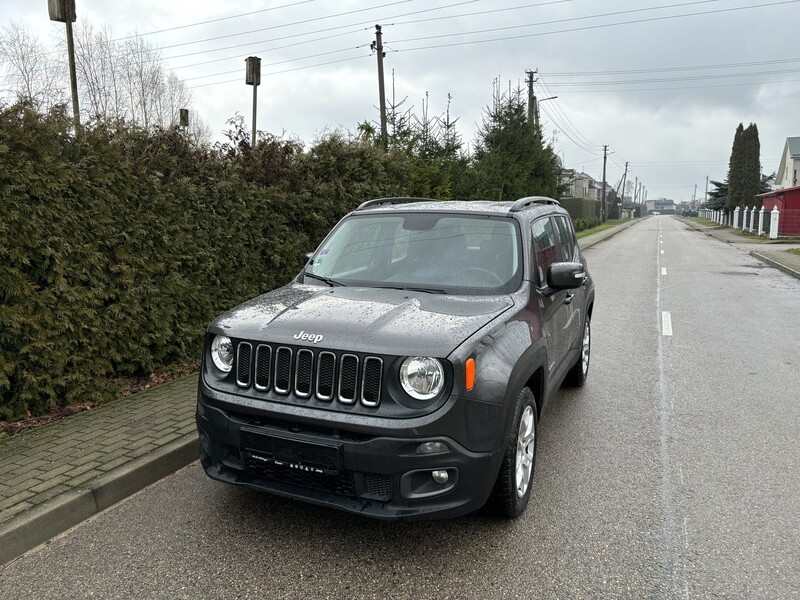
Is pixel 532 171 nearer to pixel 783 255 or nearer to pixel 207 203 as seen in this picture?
pixel 783 255

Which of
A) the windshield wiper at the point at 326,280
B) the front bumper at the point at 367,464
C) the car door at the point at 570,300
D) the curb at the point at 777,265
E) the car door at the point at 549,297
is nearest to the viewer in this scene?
the front bumper at the point at 367,464

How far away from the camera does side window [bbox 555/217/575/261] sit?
5477 millimetres

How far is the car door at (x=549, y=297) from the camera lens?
4195 mm

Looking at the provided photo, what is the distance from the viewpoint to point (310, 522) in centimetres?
355

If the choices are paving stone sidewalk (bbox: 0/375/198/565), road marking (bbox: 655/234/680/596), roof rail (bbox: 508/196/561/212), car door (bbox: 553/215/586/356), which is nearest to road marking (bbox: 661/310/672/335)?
road marking (bbox: 655/234/680/596)

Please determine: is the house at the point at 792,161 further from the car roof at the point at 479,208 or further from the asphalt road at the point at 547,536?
the car roof at the point at 479,208

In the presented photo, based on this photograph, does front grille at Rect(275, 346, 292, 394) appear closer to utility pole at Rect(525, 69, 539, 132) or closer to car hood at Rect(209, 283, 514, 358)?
car hood at Rect(209, 283, 514, 358)

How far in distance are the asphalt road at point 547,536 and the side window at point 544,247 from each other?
135 centimetres

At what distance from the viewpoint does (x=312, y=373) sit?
3.10 metres

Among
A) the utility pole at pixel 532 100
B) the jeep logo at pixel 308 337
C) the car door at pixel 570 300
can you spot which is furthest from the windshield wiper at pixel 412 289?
the utility pole at pixel 532 100

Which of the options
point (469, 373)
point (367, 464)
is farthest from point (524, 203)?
point (367, 464)

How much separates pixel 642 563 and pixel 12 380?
180 inches

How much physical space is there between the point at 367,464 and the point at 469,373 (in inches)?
25.5

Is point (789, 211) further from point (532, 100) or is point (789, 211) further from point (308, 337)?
point (308, 337)
